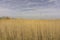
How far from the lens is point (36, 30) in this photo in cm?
67

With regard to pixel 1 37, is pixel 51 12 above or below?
above

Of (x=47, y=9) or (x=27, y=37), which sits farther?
(x=47, y=9)

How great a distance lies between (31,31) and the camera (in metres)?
0.66

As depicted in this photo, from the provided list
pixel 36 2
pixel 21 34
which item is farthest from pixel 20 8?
pixel 21 34

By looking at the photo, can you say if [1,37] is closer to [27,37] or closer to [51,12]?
[27,37]

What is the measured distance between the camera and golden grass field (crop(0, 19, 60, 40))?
2.16 ft

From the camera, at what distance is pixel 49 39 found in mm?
663

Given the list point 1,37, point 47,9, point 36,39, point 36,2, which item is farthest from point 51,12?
point 1,37

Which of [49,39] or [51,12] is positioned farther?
[51,12]

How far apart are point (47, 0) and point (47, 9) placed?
0.10 m

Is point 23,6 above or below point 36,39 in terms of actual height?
above

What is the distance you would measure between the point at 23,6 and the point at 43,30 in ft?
1.03

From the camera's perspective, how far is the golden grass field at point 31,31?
66 centimetres

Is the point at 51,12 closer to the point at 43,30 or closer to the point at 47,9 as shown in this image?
the point at 47,9
